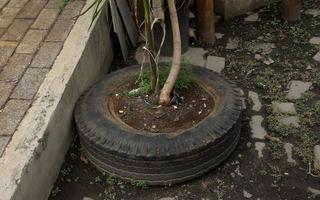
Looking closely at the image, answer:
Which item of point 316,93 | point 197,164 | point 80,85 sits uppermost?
point 80,85

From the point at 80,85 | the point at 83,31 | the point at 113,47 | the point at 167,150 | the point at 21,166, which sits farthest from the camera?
the point at 113,47

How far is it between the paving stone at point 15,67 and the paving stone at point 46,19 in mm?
444

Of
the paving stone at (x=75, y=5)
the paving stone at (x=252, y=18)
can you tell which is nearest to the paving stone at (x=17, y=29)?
the paving stone at (x=75, y=5)

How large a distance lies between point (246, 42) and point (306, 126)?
4.26 feet

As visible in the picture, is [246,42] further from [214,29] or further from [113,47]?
[113,47]

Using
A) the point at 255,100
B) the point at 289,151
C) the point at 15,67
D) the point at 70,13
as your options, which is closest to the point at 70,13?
the point at 70,13

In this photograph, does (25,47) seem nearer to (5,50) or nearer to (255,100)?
(5,50)

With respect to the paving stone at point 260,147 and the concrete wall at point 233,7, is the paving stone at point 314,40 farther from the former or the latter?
the paving stone at point 260,147

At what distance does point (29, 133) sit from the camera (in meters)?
2.91

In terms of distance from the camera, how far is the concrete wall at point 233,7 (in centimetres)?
487

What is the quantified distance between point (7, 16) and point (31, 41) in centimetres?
55

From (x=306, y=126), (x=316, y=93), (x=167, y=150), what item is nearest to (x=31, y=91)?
(x=167, y=150)

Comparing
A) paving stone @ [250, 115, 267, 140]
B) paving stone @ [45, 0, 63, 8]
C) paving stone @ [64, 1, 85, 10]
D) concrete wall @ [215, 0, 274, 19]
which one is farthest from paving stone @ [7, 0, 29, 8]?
paving stone @ [250, 115, 267, 140]

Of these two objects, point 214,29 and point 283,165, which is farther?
point 214,29
